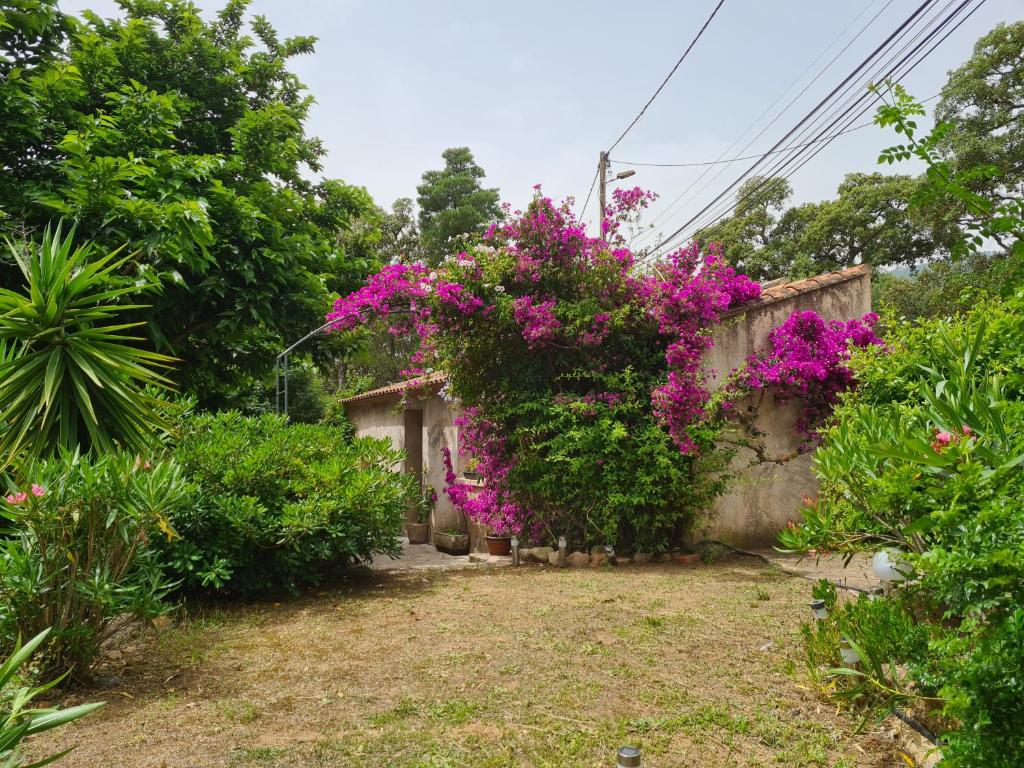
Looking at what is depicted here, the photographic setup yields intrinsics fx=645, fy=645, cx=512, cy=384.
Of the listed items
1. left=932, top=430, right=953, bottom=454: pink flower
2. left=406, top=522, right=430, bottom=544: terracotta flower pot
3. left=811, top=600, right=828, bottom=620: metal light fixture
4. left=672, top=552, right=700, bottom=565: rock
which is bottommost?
left=406, top=522, right=430, bottom=544: terracotta flower pot

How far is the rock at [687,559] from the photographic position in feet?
25.2

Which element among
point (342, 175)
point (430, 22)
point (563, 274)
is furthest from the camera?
point (342, 175)

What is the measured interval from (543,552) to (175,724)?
16.7 feet

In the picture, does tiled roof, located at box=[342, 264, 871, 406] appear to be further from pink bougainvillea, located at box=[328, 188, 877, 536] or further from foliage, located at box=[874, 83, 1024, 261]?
foliage, located at box=[874, 83, 1024, 261]

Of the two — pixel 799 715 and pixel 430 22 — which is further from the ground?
pixel 430 22

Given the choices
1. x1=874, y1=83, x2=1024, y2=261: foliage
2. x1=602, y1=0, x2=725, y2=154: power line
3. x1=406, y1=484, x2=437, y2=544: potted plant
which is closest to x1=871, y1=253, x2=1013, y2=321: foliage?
x1=602, y1=0, x2=725, y2=154: power line

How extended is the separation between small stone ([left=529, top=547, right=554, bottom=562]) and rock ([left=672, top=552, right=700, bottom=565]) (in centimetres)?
149

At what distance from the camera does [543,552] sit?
7965 millimetres

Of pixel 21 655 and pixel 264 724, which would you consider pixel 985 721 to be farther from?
pixel 264 724

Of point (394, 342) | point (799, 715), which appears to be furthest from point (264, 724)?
point (394, 342)

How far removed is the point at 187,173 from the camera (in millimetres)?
7598

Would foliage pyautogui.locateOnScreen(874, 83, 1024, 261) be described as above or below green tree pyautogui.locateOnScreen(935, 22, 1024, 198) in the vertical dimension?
below

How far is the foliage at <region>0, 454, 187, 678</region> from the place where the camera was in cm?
360

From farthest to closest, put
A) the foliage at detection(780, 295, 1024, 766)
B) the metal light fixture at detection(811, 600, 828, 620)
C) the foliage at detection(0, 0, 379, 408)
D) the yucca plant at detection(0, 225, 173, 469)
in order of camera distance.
Result: the foliage at detection(0, 0, 379, 408) < the yucca plant at detection(0, 225, 173, 469) < the metal light fixture at detection(811, 600, 828, 620) < the foliage at detection(780, 295, 1024, 766)
